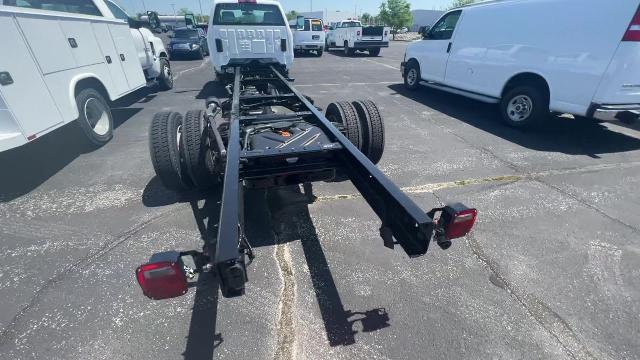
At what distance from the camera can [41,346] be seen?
194 cm

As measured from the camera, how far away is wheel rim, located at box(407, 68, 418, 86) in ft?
29.2

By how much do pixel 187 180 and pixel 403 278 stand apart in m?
2.63

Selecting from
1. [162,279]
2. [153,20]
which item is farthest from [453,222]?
[153,20]

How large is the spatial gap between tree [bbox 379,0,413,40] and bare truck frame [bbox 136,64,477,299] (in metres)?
53.2

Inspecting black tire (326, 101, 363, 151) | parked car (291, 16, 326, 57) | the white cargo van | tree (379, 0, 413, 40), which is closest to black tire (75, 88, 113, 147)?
black tire (326, 101, 363, 151)

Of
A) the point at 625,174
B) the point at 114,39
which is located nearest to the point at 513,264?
the point at 625,174

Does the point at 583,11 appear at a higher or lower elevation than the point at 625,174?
higher

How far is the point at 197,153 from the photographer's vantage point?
10.7ft

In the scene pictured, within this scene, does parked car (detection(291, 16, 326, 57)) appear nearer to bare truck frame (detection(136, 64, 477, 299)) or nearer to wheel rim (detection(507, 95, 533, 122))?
wheel rim (detection(507, 95, 533, 122))

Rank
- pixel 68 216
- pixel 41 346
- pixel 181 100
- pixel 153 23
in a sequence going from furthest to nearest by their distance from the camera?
pixel 181 100, pixel 153 23, pixel 68 216, pixel 41 346

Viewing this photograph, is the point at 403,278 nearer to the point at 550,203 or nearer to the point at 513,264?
the point at 513,264

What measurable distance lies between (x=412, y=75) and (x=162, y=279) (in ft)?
30.9

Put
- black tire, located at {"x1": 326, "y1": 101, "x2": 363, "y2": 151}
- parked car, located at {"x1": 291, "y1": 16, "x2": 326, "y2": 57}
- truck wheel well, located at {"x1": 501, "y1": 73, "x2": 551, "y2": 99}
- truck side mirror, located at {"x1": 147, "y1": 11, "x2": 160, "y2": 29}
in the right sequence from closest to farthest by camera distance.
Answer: black tire, located at {"x1": 326, "y1": 101, "x2": 363, "y2": 151}, truck wheel well, located at {"x1": 501, "y1": 73, "x2": 551, "y2": 99}, truck side mirror, located at {"x1": 147, "y1": 11, "x2": 160, "y2": 29}, parked car, located at {"x1": 291, "y1": 16, "x2": 326, "y2": 57}

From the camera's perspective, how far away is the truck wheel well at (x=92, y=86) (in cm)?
467
